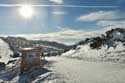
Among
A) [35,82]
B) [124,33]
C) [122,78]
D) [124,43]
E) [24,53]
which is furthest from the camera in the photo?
[124,33]

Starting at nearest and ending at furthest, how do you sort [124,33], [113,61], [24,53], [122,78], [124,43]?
[122,78]
[24,53]
[113,61]
[124,43]
[124,33]

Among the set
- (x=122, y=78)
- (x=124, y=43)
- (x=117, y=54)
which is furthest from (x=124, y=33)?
(x=122, y=78)

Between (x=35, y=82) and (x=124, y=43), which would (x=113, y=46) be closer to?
(x=124, y=43)

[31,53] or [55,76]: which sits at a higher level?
[31,53]

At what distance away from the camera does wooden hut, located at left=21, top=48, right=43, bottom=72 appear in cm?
2983

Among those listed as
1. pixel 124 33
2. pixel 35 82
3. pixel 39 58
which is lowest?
pixel 35 82

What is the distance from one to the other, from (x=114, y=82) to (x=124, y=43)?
24513mm

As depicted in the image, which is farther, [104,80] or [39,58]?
[39,58]

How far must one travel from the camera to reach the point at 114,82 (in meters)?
19.2

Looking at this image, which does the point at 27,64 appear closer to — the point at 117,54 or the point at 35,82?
the point at 35,82

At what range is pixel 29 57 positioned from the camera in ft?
97.9

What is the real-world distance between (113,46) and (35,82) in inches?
944

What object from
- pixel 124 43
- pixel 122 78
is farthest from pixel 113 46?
pixel 122 78

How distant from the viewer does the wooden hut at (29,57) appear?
2983 cm
